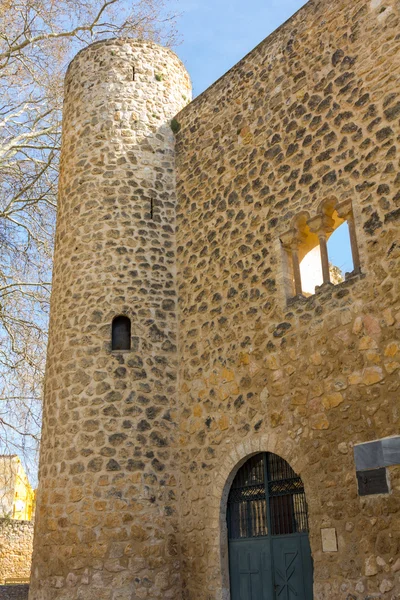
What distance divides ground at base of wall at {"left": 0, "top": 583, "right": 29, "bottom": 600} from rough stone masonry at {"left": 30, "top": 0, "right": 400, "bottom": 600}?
199 inches

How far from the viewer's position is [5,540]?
1786 cm

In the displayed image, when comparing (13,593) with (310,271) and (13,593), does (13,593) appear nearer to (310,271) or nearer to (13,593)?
(13,593)

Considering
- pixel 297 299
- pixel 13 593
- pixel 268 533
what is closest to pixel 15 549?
pixel 13 593

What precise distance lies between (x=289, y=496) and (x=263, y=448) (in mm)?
552

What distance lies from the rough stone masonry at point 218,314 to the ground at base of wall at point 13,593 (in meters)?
5.05

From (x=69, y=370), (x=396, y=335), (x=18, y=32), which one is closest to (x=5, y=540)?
(x=69, y=370)

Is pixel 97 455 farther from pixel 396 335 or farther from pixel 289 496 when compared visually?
pixel 396 335

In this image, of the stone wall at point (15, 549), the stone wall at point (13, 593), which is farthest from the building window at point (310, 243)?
the stone wall at point (15, 549)

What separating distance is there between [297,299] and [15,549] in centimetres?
1419

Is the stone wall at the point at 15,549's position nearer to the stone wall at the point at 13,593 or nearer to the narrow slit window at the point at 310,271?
the stone wall at the point at 13,593

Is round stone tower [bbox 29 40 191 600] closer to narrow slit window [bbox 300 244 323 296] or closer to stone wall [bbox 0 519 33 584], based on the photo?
narrow slit window [bbox 300 244 323 296]

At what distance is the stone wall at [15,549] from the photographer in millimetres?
17530

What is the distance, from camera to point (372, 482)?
5734 millimetres

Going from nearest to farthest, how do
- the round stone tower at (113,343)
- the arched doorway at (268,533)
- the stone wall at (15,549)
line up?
the arched doorway at (268,533)
the round stone tower at (113,343)
the stone wall at (15,549)
